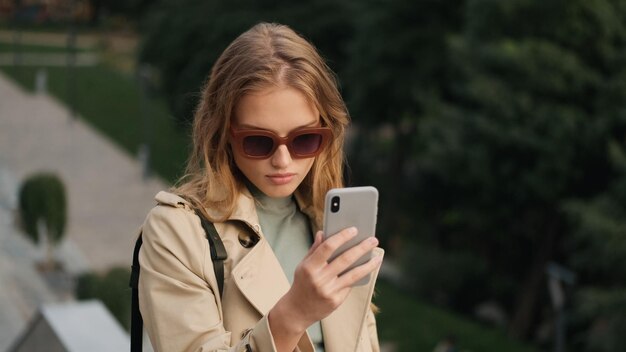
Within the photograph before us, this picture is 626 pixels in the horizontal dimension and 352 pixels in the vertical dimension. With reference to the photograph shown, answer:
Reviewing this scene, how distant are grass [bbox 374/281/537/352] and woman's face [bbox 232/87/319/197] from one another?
680 inches

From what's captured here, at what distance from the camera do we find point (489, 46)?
19375 mm

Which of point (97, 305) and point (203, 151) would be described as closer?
point (203, 151)

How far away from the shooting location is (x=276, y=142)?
2.16m

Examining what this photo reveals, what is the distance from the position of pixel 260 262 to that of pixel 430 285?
72.7 ft

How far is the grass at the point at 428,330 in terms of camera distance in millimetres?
19547

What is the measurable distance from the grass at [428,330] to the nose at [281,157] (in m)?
17.3

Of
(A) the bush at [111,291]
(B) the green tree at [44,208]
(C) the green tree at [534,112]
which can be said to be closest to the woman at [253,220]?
(A) the bush at [111,291]

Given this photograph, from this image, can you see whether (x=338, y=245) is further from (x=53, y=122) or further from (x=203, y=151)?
(x=53, y=122)

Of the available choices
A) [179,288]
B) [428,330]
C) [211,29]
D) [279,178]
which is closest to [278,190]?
[279,178]

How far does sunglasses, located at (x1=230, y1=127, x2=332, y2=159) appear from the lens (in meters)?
2.15

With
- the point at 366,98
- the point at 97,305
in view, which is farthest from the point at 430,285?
the point at 97,305

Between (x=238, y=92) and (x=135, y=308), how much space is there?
55 cm

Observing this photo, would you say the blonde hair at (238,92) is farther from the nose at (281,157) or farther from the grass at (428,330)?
the grass at (428,330)

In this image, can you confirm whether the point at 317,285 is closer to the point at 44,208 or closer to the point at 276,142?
the point at 276,142
